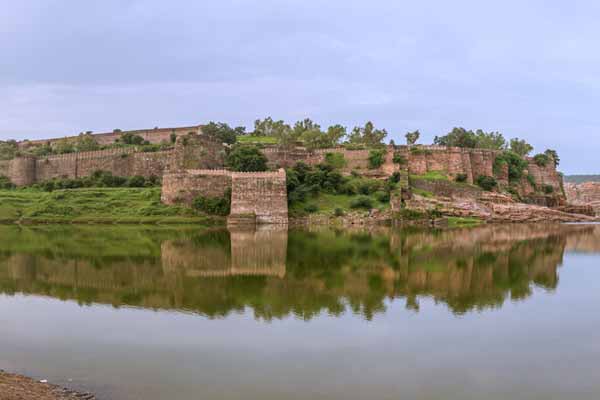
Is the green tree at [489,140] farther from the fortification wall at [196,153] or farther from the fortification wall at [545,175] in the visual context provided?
the fortification wall at [196,153]

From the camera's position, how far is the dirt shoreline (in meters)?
7.32

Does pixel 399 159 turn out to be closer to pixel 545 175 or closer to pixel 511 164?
pixel 511 164

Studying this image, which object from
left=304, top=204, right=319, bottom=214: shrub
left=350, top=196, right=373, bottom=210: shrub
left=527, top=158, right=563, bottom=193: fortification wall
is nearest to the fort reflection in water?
left=304, top=204, right=319, bottom=214: shrub

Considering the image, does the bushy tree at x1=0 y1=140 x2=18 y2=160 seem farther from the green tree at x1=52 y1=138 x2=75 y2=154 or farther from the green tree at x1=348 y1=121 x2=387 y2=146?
the green tree at x1=348 y1=121 x2=387 y2=146

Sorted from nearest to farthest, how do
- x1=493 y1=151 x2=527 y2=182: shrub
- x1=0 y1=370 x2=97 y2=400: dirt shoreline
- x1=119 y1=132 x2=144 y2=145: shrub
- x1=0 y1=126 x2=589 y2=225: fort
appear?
x1=0 y1=370 x2=97 y2=400: dirt shoreline < x1=0 y1=126 x2=589 y2=225: fort < x1=493 y1=151 x2=527 y2=182: shrub < x1=119 y1=132 x2=144 y2=145: shrub

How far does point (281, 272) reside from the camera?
18734 millimetres

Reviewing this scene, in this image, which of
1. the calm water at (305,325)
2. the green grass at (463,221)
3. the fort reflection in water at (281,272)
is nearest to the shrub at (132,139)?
the green grass at (463,221)

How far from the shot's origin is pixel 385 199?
5081 cm

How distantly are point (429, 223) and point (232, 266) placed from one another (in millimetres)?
30720

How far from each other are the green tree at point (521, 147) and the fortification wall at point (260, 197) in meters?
44.6

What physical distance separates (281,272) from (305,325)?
7111 mm

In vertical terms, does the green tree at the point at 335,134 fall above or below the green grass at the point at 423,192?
above

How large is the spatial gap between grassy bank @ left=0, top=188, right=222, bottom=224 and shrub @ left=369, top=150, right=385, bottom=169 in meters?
19.5

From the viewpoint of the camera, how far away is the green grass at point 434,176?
182 feet
